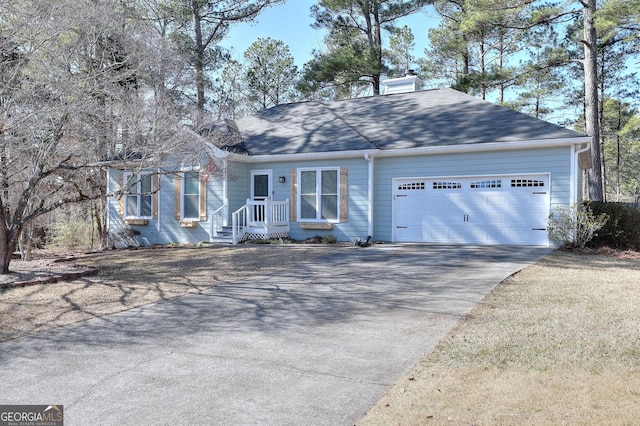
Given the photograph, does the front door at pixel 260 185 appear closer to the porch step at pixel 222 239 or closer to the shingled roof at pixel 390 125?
the shingled roof at pixel 390 125

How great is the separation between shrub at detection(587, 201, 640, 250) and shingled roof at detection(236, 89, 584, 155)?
251 cm

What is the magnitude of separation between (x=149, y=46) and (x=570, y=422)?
39.5ft

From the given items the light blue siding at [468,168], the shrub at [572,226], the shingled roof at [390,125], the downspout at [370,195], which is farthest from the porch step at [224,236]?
the shrub at [572,226]

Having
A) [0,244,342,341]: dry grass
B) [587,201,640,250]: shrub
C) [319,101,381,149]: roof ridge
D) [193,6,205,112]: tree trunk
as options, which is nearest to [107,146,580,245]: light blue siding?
[319,101,381,149]: roof ridge

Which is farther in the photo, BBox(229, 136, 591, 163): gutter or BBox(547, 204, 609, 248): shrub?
BBox(229, 136, 591, 163): gutter

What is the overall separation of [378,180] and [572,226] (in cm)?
506

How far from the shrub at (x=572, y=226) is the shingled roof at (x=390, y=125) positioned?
179cm

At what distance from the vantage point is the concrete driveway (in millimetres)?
3385

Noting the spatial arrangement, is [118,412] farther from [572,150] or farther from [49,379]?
[572,150]

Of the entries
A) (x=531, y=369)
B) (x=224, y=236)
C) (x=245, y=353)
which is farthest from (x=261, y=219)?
(x=531, y=369)

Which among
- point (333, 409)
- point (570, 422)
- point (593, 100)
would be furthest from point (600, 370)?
point (593, 100)

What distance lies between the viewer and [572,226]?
11.6 m

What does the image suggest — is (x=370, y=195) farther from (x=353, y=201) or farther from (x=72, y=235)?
(x=72, y=235)

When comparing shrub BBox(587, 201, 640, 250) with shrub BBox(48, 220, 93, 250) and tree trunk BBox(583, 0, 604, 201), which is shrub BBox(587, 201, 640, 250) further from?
shrub BBox(48, 220, 93, 250)
